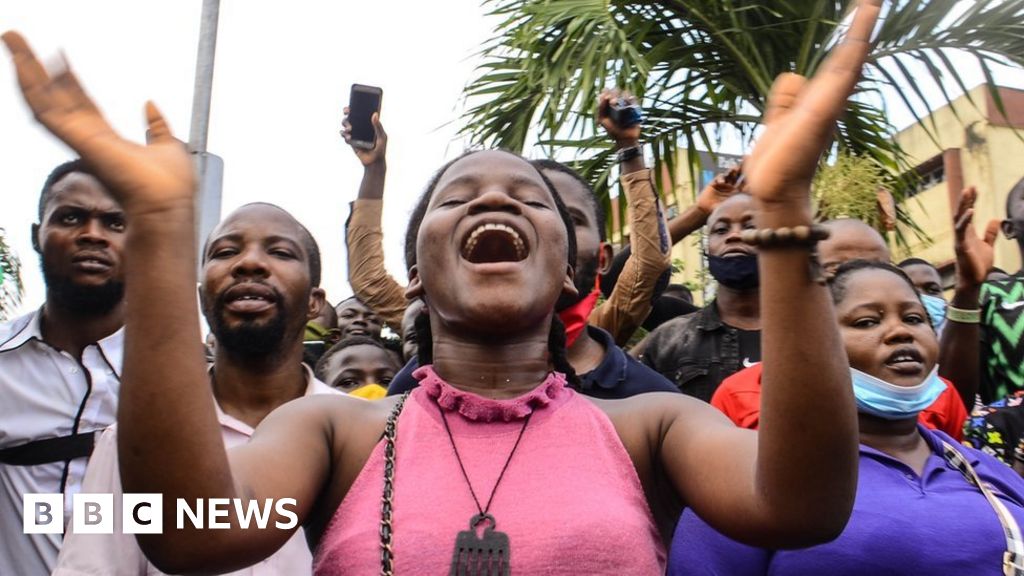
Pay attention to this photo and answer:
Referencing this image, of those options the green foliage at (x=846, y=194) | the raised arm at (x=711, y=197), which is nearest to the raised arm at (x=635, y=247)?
the raised arm at (x=711, y=197)

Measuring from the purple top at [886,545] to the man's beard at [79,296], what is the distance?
6.48 ft

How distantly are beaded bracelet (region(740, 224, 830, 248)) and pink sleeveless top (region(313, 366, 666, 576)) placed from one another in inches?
19.8

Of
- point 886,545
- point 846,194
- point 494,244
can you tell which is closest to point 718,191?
point 846,194

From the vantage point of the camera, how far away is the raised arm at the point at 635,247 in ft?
12.5

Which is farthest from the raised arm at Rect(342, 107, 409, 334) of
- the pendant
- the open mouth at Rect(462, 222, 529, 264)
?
the pendant

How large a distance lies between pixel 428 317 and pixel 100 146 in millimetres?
900

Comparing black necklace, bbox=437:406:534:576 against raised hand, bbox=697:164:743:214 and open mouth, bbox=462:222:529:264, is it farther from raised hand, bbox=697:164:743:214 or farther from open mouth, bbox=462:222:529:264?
raised hand, bbox=697:164:743:214

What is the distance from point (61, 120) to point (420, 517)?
80cm

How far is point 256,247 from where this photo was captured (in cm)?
319

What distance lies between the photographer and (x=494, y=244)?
2.01 metres

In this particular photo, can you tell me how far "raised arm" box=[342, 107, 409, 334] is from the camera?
4301mm

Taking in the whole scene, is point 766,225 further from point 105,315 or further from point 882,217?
point 882,217

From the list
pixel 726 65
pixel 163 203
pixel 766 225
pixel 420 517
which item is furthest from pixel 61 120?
pixel 726 65

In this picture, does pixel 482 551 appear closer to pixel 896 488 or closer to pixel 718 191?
pixel 896 488
